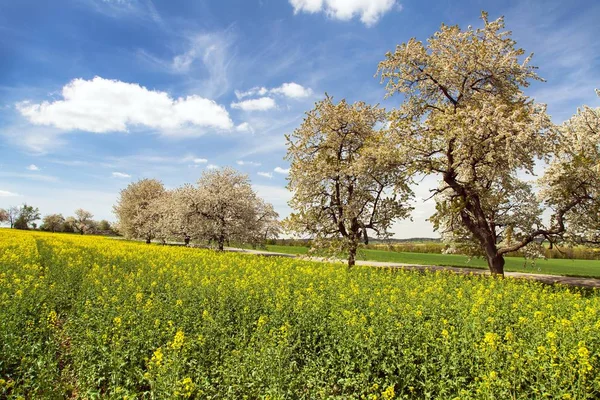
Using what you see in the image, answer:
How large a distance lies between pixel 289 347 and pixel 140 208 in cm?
6291

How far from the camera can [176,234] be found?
142 ft

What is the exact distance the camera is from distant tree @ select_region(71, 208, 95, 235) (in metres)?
104

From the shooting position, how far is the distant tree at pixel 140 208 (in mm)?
61156

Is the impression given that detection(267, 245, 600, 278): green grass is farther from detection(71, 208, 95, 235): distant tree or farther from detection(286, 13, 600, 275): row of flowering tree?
detection(71, 208, 95, 235): distant tree

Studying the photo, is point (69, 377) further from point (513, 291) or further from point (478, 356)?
point (513, 291)

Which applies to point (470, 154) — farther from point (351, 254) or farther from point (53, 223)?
point (53, 223)

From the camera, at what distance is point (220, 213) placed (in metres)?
39.0

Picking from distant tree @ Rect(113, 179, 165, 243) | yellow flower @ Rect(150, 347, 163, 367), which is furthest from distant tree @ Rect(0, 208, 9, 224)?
yellow flower @ Rect(150, 347, 163, 367)

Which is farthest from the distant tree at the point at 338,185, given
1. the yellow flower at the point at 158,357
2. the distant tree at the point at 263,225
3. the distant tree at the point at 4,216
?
the distant tree at the point at 4,216

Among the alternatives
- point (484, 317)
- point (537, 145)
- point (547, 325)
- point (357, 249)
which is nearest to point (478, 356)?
point (484, 317)

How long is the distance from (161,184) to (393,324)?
67827mm

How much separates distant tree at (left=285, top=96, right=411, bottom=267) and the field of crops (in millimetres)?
14641

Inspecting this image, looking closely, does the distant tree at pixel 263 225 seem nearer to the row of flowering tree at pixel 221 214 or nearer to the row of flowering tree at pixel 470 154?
the row of flowering tree at pixel 221 214

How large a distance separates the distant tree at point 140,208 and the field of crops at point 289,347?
2042 inches
